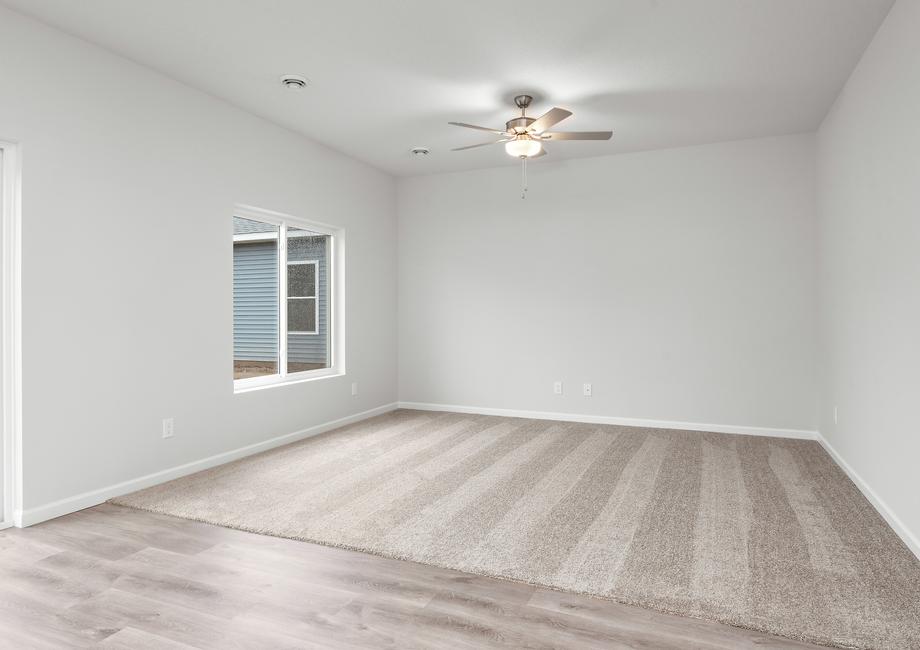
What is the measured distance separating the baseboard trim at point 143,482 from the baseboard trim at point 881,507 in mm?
4168

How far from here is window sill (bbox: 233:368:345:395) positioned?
15.0 ft

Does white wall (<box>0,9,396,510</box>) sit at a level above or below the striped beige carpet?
above

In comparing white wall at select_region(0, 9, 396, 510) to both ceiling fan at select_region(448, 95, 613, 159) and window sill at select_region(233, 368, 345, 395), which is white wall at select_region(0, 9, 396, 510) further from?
ceiling fan at select_region(448, 95, 613, 159)

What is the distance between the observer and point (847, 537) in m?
2.85

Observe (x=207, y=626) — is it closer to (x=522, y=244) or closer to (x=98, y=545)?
(x=98, y=545)

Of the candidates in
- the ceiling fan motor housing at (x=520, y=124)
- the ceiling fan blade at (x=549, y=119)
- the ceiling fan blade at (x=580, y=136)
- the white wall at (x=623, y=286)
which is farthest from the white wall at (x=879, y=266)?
the ceiling fan motor housing at (x=520, y=124)

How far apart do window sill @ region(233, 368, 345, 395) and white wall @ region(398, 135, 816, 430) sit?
47.9 inches

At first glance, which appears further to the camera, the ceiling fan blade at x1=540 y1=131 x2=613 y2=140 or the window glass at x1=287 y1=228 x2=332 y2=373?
the window glass at x1=287 y1=228 x2=332 y2=373

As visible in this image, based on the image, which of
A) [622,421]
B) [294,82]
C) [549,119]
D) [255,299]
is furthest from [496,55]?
[622,421]

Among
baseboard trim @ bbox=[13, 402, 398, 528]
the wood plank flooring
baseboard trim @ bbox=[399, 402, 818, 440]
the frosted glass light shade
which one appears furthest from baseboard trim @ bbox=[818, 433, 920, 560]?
baseboard trim @ bbox=[13, 402, 398, 528]

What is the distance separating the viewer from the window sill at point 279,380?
15.0 feet

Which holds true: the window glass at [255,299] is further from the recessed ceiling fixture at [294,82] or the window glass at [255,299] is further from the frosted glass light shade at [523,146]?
the frosted glass light shade at [523,146]

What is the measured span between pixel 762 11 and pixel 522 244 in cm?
334

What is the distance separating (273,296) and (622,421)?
353 centimetres
